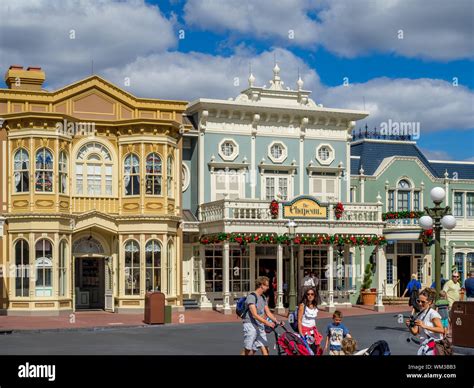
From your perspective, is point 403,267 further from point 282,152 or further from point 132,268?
point 132,268

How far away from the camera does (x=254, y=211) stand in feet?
93.1

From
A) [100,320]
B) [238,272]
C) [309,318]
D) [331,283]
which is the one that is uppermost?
[309,318]

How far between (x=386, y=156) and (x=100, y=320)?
51.2 feet

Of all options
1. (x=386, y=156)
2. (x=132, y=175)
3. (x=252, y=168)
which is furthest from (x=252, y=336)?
(x=386, y=156)

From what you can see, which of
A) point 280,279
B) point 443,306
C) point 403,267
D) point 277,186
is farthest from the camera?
point 403,267

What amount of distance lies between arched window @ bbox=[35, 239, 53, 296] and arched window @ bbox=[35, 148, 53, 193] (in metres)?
1.65

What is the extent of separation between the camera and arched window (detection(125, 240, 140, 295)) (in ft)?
88.8

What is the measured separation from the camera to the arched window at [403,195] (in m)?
33.9

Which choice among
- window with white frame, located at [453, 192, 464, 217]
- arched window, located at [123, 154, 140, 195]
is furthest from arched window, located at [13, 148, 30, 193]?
window with white frame, located at [453, 192, 464, 217]

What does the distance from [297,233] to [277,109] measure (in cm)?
487

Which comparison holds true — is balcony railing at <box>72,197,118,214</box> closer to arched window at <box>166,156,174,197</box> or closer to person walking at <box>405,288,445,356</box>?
arched window at <box>166,156,174,197</box>

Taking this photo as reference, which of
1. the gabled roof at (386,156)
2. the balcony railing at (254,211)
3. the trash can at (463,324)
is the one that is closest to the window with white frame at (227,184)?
the balcony railing at (254,211)
